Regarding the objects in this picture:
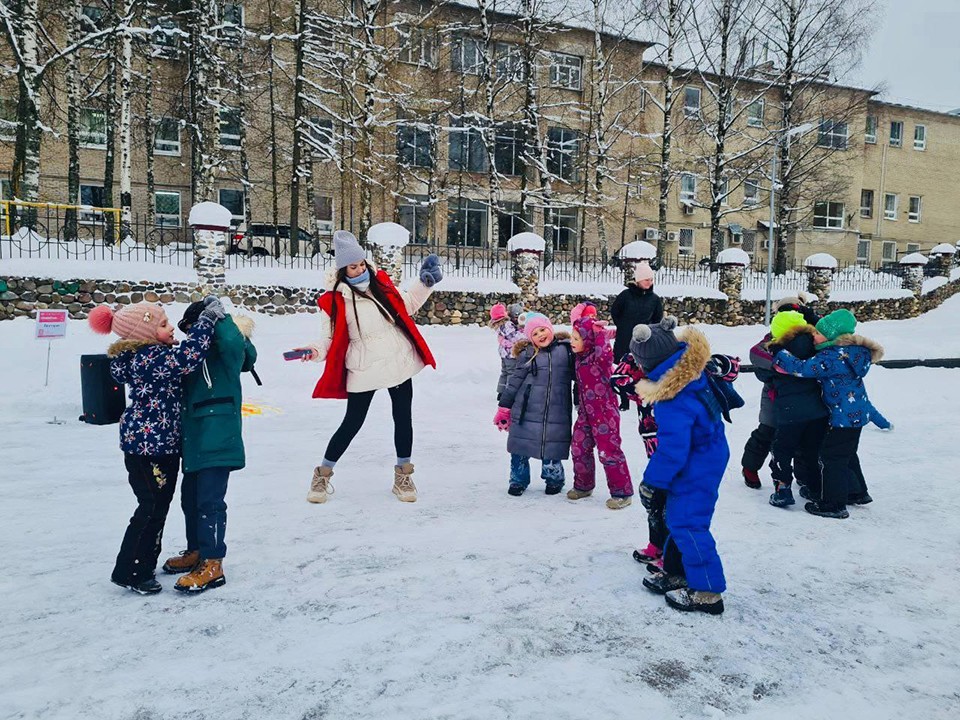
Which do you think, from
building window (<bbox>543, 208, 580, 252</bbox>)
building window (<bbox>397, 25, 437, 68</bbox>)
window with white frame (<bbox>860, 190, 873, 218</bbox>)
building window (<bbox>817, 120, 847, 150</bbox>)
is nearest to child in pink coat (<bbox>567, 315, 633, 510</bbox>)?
building window (<bbox>397, 25, 437, 68</bbox>)

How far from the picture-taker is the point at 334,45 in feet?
72.4

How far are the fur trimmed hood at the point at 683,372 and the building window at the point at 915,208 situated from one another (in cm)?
4700

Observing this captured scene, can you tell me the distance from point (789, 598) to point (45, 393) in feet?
28.6

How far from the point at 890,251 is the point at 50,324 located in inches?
1788

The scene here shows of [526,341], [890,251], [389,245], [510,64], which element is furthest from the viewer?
[890,251]

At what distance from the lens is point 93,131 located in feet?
85.0

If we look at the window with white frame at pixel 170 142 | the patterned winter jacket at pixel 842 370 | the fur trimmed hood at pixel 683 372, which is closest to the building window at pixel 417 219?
the window with white frame at pixel 170 142

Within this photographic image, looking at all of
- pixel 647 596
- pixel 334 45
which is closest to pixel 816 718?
pixel 647 596

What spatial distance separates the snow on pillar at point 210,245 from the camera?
12.9 metres

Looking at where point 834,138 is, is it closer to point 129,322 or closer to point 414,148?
point 414,148

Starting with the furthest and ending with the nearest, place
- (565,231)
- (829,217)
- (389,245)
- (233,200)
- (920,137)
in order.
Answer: (920,137) < (829,217) < (565,231) < (233,200) < (389,245)

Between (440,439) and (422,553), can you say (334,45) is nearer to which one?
(440,439)

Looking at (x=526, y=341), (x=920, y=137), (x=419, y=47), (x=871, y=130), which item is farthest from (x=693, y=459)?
(x=920, y=137)

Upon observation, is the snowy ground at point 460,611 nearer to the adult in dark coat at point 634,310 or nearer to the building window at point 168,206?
the adult in dark coat at point 634,310
